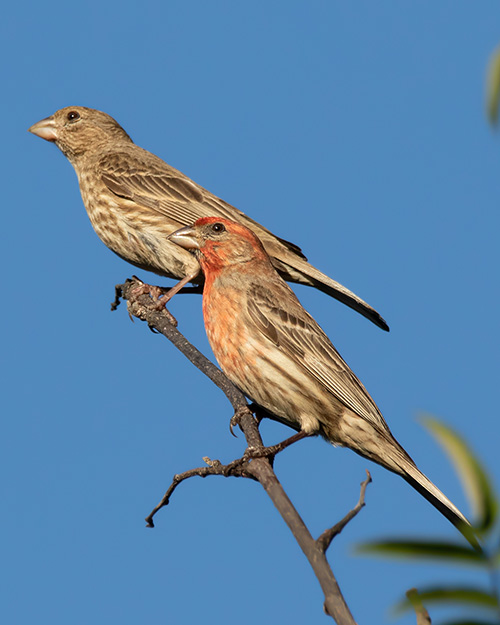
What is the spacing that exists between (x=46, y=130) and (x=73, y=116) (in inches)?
A: 18.1

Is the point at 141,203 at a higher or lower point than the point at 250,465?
higher

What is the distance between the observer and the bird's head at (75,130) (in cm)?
1187

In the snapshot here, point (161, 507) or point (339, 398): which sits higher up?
point (339, 398)

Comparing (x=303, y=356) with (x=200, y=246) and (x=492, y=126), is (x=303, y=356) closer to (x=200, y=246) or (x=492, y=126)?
(x=200, y=246)

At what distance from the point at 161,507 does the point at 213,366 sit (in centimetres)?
184

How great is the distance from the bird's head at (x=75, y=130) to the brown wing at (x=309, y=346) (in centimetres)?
534

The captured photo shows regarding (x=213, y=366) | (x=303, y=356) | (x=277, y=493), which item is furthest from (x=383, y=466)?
(x=277, y=493)

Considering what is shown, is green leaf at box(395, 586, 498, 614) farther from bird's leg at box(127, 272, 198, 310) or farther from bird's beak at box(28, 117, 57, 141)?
bird's beak at box(28, 117, 57, 141)

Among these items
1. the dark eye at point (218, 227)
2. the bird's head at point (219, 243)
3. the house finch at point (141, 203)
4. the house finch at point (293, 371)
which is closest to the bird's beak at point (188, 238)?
the bird's head at point (219, 243)

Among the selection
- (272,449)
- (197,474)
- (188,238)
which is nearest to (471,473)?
(197,474)

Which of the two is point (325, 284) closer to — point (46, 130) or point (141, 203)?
point (141, 203)

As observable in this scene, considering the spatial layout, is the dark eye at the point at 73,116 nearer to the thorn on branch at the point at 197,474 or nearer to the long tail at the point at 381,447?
the long tail at the point at 381,447

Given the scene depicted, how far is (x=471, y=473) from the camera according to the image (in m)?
1.07

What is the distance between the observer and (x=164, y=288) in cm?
1011
